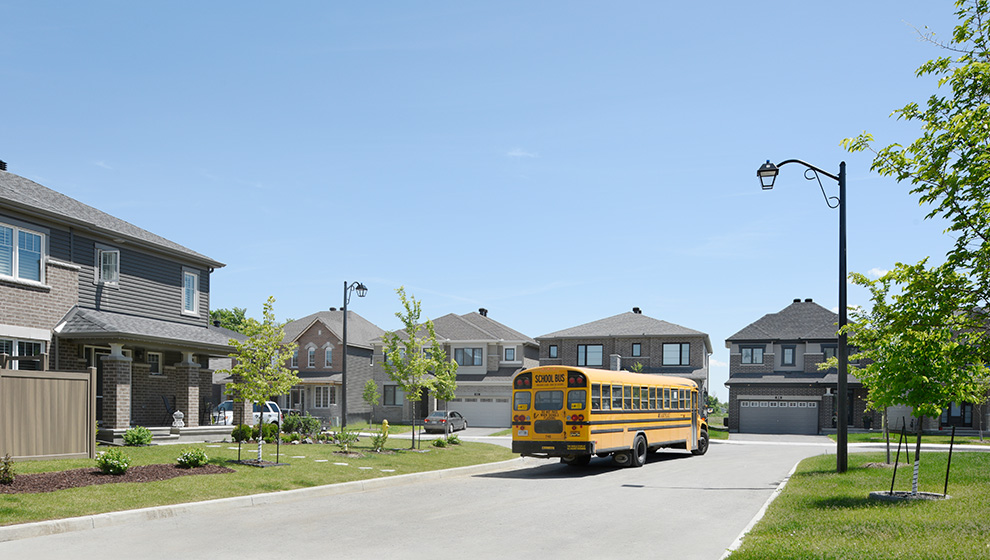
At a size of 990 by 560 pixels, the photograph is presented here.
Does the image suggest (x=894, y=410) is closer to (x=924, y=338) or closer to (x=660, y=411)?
(x=660, y=411)

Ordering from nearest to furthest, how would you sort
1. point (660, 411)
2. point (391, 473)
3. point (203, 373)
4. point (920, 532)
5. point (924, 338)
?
point (920, 532)
point (924, 338)
point (391, 473)
point (660, 411)
point (203, 373)

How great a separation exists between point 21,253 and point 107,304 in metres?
3.75

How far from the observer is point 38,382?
50.6ft

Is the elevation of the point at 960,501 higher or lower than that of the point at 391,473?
higher

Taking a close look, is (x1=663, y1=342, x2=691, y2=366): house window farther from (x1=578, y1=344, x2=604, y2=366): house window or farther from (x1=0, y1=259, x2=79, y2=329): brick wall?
(x1=0, y1=259, x2=79, y2=329): brick wall

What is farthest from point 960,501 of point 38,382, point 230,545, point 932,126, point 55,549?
point 38,382

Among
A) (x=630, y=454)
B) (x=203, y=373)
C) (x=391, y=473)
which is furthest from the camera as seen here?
(x=203, y=373)

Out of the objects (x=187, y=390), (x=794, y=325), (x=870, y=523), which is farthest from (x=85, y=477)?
(x=794, y=325)

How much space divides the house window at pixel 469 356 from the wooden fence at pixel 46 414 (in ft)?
134

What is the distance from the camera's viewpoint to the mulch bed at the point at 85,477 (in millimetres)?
13586

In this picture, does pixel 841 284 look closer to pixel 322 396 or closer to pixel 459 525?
pixel 459 525

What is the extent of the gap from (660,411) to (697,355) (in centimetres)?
3009

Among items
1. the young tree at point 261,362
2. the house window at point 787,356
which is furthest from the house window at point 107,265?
the house window at point 787,356

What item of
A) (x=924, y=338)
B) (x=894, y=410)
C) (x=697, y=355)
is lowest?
(x=894, y=410)
